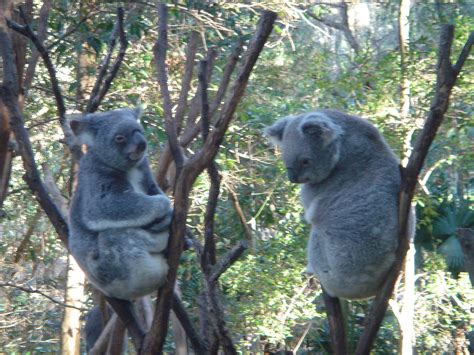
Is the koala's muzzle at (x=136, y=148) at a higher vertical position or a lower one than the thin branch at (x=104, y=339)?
higher

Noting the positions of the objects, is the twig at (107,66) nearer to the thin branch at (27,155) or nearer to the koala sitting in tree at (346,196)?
the thin branch at (27,155)

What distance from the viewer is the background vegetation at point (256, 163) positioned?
734 cm

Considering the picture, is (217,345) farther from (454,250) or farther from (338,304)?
(454,250)

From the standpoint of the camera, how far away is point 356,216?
3.39m

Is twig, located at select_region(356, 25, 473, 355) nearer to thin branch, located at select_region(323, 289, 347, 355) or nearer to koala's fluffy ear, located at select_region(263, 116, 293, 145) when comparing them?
thin branch, located at select_region(323, 289, 347, 355)

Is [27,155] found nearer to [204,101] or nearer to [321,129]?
[204,101]

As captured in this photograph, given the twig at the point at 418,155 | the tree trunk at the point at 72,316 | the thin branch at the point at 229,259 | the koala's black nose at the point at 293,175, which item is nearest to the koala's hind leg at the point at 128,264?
the thin branch at the point at 229,259

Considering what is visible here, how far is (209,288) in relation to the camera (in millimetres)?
3043

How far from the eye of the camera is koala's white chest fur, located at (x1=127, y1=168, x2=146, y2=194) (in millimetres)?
3698

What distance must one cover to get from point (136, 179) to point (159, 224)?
39cm

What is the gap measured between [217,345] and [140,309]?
1433 mm

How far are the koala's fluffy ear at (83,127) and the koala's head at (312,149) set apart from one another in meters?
0.98

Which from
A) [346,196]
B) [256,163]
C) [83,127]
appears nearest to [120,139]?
[83,127]

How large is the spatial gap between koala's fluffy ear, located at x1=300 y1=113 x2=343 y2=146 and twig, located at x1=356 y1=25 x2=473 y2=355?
0.72 metres
